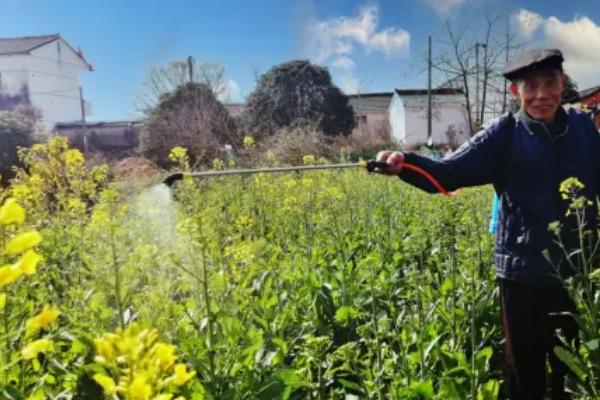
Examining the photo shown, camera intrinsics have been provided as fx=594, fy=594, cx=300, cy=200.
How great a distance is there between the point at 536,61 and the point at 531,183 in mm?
514

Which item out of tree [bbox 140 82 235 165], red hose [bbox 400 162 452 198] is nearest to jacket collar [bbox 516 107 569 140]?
red hose [bbox 400 162 452 198]

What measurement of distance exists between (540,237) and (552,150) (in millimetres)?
377

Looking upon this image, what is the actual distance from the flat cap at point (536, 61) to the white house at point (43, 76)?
126 ft

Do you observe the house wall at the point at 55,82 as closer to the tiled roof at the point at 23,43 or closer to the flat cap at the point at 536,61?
the tiled roof at the point at 23,43

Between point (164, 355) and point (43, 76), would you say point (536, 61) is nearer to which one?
point (164, 355)

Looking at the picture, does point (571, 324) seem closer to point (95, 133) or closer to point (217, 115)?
point (217, 115)

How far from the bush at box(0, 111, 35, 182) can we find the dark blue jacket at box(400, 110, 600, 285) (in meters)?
12.3

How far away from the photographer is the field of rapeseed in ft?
6.80

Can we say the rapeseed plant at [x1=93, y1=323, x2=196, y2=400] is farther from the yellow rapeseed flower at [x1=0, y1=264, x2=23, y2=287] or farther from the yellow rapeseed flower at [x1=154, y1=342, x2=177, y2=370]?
the yellow rapeseed flower at [x1=0, y1=264, x2=23, y2=287]

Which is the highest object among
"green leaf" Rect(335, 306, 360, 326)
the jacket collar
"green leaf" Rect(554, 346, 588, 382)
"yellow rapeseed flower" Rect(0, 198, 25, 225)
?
the jacket collar

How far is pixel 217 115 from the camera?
19.8m

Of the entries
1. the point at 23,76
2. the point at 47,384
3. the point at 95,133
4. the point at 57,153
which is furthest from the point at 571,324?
the point at 23,76

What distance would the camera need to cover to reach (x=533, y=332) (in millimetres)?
2641

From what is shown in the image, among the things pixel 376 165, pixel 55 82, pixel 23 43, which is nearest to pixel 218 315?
pixel 376 165
